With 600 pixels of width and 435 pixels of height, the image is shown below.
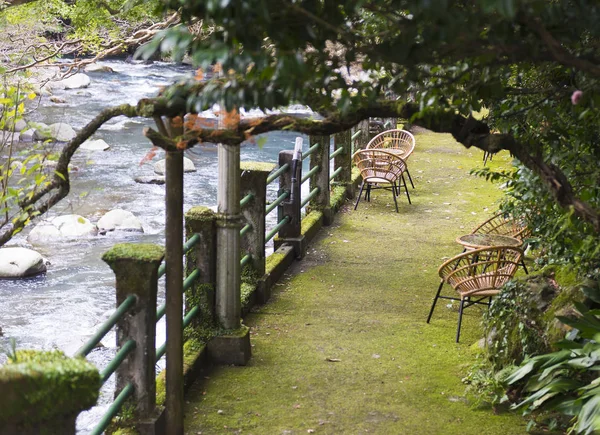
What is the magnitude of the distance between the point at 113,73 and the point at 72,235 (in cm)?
1581

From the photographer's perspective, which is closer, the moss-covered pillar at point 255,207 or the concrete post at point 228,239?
the concrete post at point 228,239

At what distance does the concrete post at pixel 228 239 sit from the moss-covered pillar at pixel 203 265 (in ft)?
0.16

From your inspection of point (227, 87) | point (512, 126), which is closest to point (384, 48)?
point (227, 87)

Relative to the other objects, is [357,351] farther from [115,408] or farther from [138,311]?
[115,408]

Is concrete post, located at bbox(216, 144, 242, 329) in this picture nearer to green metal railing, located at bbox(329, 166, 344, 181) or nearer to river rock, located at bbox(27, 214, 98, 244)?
green metal railing, located at bbox(329, 166, 344, 181)

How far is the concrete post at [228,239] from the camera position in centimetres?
616

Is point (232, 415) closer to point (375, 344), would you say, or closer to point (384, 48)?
point (375, 344)

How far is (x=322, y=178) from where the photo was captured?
1012cm

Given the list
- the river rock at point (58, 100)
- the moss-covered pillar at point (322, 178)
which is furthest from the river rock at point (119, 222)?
the river rock at point (58, 100)

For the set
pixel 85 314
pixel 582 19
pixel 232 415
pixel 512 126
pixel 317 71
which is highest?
pixel 582 19

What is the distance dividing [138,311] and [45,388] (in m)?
1.71

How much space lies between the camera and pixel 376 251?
31.1 ft

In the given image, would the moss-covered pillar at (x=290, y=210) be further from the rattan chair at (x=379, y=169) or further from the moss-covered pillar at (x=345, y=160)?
the moss-covered pillar at (x=345, y=160)

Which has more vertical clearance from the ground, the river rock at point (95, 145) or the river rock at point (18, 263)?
the river rock at point (95, 145)
